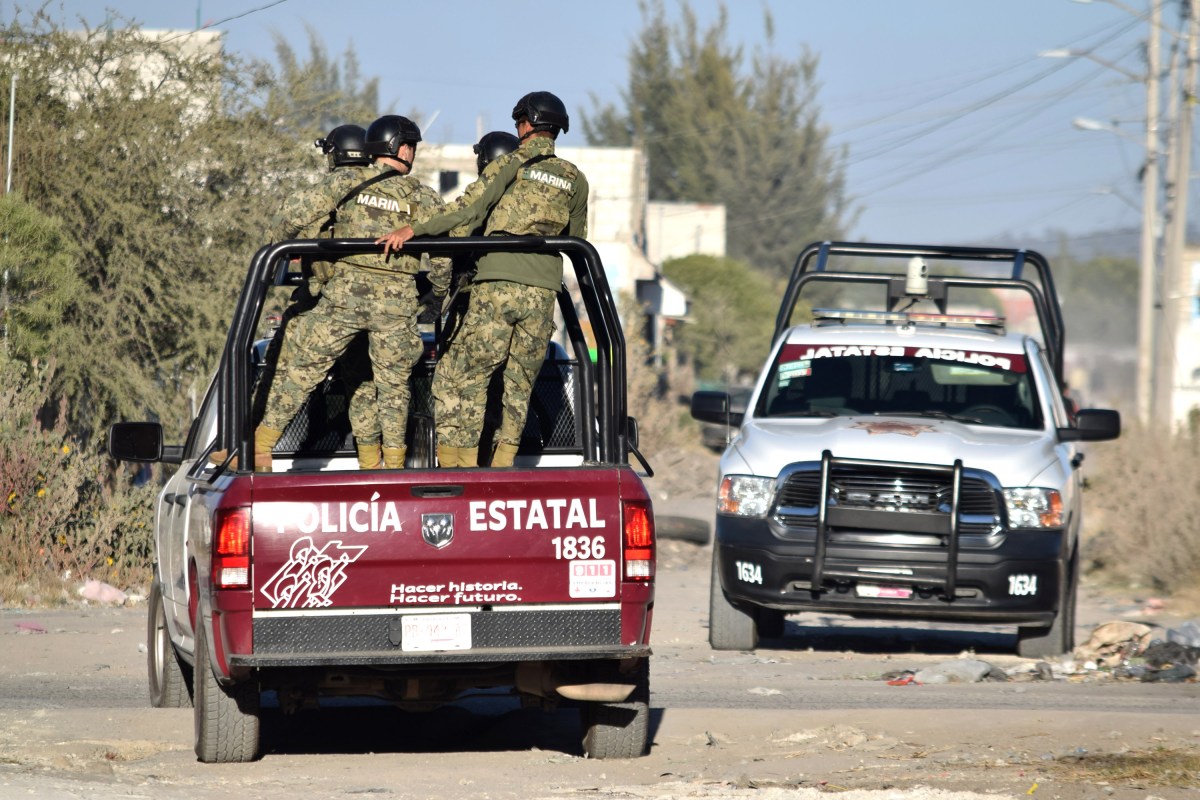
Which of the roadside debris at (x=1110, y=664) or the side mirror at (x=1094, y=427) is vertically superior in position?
the side mirror at (x=1094, y=427)

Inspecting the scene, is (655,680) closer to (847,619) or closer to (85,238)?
(847,619)

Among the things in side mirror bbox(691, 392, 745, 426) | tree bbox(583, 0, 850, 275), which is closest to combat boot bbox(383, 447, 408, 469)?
side mirror bbox(691, 392, 745, 426)

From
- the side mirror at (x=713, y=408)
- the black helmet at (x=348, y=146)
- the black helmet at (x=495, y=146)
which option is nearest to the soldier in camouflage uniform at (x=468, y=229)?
the black helmet at (x=495, y=146)

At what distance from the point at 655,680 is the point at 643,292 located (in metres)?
38.7

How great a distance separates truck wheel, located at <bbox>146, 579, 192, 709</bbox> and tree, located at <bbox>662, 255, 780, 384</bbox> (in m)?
45.7

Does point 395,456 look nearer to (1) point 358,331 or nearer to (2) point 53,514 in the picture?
(1) point 358,331

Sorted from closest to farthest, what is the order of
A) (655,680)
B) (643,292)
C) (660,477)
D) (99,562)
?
(655,680)
(99,562)
(660,477)
(643,292)

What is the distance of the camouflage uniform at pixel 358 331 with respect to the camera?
7562 mm

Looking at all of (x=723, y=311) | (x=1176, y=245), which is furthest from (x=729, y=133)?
(x=1176, y=245)

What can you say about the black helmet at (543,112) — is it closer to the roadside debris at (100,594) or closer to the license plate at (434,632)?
the license plate at (434,632)

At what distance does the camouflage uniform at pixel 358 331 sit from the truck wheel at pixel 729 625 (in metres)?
3.89

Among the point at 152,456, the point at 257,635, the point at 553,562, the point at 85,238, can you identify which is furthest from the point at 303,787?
the point at 85,238

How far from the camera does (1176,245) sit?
1019 inches

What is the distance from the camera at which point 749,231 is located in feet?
275
